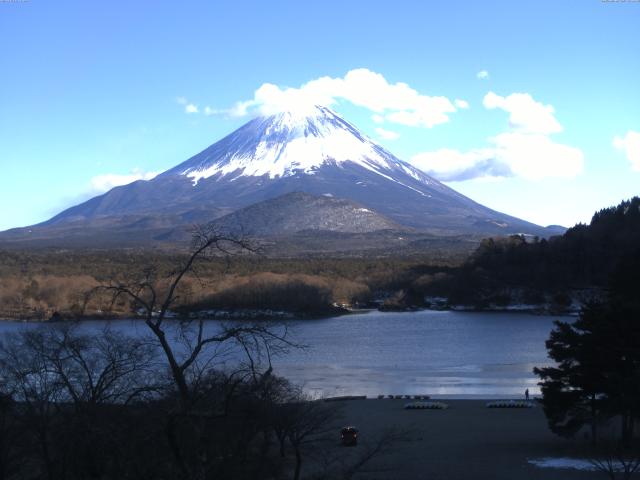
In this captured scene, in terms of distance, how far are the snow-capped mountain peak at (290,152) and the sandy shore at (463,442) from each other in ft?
379

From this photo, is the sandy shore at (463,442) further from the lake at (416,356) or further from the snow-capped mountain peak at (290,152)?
the snow-capped mountain peak at (290,152)

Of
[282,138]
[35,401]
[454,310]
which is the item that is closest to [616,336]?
[35,401]

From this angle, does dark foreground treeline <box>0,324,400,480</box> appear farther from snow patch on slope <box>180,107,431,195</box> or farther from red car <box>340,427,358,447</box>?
snow patch on slope <box>180,107,431,195</box>

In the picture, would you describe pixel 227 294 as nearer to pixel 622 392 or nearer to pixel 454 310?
pixel 454 310

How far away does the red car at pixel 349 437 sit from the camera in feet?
40.1

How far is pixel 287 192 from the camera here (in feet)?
397

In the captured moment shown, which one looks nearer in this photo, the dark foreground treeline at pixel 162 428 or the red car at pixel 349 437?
the dark foreground treeline at pixel 162 428

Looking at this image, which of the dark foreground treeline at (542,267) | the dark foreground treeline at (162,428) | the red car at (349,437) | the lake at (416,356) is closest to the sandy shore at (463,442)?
the red car at (349,437)

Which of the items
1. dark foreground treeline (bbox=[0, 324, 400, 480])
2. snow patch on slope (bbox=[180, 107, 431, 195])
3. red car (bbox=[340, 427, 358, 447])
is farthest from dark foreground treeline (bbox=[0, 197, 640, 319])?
snow patch on slope (bbox=[180, 107, 431, 195])

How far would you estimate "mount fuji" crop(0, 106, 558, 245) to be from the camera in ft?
352

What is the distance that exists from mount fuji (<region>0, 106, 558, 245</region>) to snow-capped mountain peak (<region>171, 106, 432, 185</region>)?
156 mm

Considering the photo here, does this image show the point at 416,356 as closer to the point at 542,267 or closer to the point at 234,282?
the point at 234,282

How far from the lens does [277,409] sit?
28.4 ft

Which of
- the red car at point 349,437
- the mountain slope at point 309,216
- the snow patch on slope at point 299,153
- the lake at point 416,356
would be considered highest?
the snow patch on slope at point 299,153
